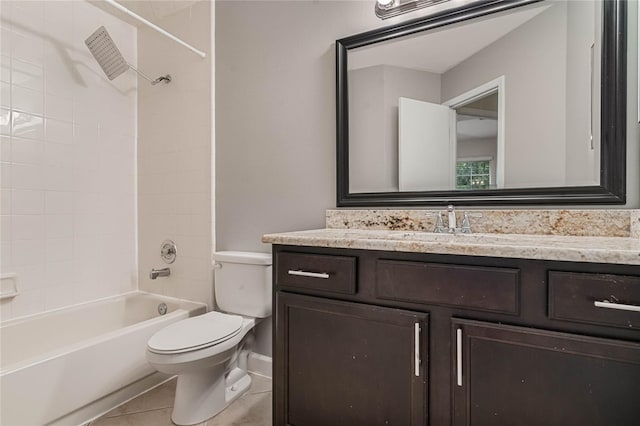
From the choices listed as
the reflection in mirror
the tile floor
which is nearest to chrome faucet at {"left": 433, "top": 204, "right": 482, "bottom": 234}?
the reflection in mirror

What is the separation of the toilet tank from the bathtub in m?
0.31

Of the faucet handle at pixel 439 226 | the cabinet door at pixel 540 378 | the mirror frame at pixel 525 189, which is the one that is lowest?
the cabinet door at pixel 540 378

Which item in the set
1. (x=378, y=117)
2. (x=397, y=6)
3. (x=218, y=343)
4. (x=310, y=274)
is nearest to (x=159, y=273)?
(x=218, y=343)

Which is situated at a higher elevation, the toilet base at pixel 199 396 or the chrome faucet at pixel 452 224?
the chrome faucet at pixel 452 224

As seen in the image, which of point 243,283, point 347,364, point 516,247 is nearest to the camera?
point 516,247

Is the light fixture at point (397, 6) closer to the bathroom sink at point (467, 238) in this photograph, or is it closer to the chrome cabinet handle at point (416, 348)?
the bathroom sink at point (467, 238)

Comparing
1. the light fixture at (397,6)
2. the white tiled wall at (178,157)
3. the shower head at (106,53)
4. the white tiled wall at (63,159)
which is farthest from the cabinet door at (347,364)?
the shower head at (106,53)

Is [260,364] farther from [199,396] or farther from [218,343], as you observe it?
[218,343]

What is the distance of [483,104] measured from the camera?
1.42m

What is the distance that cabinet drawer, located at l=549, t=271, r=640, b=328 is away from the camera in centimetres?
79

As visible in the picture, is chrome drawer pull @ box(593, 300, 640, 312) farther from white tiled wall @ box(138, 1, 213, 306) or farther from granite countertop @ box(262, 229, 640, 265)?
white tiled wall @ box(138, 1, 213, 306)

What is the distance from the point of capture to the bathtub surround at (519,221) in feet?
3.87

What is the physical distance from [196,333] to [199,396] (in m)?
0.31

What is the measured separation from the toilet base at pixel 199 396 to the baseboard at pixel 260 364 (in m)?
0.32
